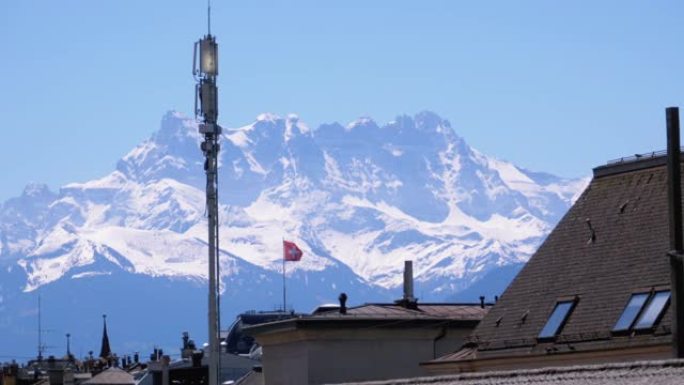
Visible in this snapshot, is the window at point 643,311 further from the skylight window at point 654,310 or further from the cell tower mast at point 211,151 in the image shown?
the cell tower mast at point 211,151

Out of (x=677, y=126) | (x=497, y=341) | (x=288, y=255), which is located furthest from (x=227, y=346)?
(x=677, y=126)

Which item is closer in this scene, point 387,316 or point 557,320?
point 557,320

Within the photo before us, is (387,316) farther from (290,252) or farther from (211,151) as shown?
(290,252)

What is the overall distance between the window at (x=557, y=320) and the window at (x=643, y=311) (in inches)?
72.0

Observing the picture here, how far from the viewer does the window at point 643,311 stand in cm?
3900

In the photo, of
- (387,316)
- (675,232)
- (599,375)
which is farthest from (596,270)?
(599,375)

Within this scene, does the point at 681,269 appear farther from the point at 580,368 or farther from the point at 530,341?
the point at 530,341

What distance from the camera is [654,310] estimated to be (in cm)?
3919

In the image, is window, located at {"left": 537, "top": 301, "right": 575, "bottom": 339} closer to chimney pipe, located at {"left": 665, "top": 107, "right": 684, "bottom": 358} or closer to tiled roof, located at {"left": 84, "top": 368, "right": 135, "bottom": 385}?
chimney pipe, located at {"left": 665, "top": 107, "right": 684, "bottom": 358}

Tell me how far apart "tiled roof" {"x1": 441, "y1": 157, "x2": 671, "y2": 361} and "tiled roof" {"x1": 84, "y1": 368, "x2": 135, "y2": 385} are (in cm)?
5639

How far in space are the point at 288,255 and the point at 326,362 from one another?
187 feet

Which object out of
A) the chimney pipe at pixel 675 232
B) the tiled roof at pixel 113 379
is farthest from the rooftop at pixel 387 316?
the tiled roof at pixel 113 379

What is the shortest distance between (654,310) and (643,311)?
38cm

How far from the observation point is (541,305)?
43375mm
